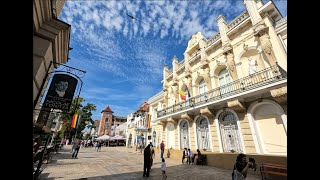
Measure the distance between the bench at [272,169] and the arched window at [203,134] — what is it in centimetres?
518

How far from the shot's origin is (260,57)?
11117mm

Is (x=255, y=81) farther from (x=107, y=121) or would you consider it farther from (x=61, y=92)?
(x=107, y=121)

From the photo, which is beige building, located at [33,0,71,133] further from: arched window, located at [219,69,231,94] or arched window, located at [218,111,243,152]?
arched window, located at [219,69,231,94]

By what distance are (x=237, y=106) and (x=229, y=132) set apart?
7.97 ft

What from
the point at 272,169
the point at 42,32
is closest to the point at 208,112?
the point at 272,169

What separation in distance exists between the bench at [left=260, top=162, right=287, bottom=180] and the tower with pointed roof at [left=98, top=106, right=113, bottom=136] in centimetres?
6432

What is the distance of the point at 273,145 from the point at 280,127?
1167 millimetres

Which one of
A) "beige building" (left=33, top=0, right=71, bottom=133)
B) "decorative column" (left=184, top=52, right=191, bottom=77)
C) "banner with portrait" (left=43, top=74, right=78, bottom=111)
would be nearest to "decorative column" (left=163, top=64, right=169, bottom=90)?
"decorative column" (left=184, top=52, right=191, bottom=77)

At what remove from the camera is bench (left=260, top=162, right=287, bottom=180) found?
778 centimetres

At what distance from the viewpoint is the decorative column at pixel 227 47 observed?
12352 millimetres

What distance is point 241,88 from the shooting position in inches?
413

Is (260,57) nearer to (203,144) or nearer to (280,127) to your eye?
(280,127)

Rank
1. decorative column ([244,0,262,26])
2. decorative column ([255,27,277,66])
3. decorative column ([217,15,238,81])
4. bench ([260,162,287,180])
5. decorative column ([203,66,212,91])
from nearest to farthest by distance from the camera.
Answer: bench ([260,162,287,180])
decorative column ([255,27,277,66])
decorative column ([244,0,262,26])
decorative column ([217,15,238,81])
decorative column ([203,66,212,91])
